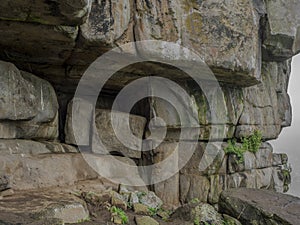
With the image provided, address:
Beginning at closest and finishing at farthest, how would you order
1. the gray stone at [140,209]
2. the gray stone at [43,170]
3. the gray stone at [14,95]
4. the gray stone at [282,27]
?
the gray stone at [43,170]
the gray stone at [14,95]
the gray stone at [140,209]
the gray stone at [282,27]

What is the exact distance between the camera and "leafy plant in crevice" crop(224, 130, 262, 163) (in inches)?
386

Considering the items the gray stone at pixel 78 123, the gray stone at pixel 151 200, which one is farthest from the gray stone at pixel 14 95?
the gray stone at pixel 151 200

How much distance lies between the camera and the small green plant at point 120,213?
6.69 meters

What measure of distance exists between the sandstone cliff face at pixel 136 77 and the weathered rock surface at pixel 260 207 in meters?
1.26

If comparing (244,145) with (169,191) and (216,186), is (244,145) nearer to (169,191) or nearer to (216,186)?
(216,186)

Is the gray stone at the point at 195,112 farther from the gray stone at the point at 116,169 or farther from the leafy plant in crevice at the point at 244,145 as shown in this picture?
the gray stone at the point at 116,169

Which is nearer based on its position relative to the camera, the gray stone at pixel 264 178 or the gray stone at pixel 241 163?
the gray stone at pixel 241 163

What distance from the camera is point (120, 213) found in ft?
22.6

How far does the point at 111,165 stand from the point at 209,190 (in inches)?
127

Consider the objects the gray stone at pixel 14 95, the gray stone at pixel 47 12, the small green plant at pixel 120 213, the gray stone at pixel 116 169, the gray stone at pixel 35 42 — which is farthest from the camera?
the gray stone at pixel 116 169

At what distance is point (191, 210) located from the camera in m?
7.37

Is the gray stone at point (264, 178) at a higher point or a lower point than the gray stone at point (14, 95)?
lower

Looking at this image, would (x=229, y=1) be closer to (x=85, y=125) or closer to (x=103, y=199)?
(x=85, y=125)

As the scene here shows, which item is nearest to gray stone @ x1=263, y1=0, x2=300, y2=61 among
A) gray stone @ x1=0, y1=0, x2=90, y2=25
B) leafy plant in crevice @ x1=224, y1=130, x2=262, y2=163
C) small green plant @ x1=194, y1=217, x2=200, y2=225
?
leafy plant in crevice @ x1=224, y1=130, x2=262, y2=163
